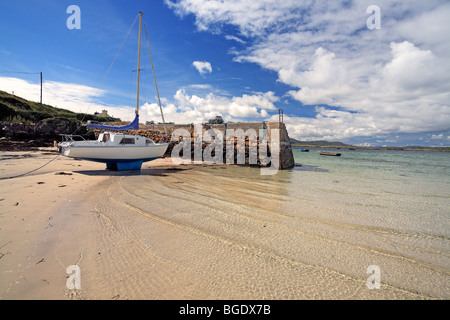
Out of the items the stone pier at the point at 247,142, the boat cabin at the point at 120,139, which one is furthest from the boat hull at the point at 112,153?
the stone pier at the point at 247,142

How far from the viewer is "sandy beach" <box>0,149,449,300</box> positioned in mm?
2535

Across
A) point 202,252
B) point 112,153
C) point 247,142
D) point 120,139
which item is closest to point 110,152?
point 112,153

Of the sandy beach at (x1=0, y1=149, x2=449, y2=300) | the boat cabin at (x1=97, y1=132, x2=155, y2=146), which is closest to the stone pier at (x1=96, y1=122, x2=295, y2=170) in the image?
the boat cabin at (x1=97, y1=132, x2=155, y2=146)

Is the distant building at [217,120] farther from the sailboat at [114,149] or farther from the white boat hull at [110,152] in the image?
the white boat hull at [110,152]

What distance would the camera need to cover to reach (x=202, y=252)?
3432mm

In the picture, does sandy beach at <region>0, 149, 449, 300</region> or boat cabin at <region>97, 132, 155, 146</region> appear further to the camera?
boat cabin at <region>97, 132, 155, 146</region>

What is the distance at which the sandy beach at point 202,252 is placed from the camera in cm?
254

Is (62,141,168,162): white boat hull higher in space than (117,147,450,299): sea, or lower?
higher

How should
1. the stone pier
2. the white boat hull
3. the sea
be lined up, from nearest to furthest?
the sea, the white boat hull, the stone pier

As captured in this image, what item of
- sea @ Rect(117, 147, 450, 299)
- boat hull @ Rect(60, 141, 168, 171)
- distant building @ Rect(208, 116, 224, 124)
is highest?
distant building @ Rect(208, 116, 224, 124)

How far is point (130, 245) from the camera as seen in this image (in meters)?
3.57

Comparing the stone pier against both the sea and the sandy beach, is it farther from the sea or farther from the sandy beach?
the sandy beach

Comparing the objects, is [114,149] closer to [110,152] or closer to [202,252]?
[110,152]
